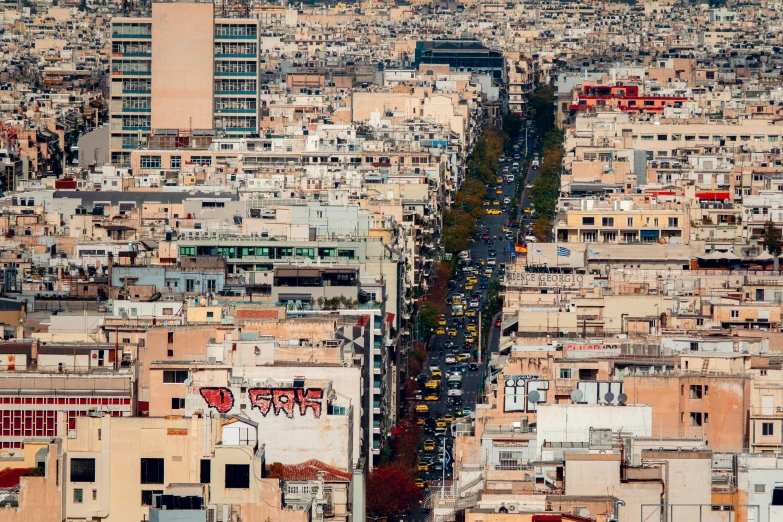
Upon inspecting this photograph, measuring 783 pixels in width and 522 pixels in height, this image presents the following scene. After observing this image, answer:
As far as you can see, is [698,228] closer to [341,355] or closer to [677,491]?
[341,355]

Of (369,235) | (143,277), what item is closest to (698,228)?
(369,235)

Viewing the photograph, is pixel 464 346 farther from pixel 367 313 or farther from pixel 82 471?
pixel 82 471

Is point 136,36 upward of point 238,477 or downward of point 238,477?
upward

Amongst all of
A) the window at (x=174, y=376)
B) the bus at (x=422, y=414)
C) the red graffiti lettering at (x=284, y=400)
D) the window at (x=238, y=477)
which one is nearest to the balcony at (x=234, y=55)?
the bus at (x=422, y=414)

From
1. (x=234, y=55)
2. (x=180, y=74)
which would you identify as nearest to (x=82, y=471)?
(x=180, y=74)

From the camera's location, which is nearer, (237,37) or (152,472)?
(152,472)

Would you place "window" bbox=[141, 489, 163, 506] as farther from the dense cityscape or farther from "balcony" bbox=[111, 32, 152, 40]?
"balcony" bbox=[111, 32, 152, 40]

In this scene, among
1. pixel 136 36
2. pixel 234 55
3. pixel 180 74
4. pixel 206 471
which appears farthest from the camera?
pixel 136 36

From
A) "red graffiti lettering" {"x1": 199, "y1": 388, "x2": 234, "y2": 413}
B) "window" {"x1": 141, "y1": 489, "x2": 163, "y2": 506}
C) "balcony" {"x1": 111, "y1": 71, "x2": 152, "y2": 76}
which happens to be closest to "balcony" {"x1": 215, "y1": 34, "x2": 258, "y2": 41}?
"balcony" {"x1": 111, "y1": 71, "x2": 152, "y2": 76}
